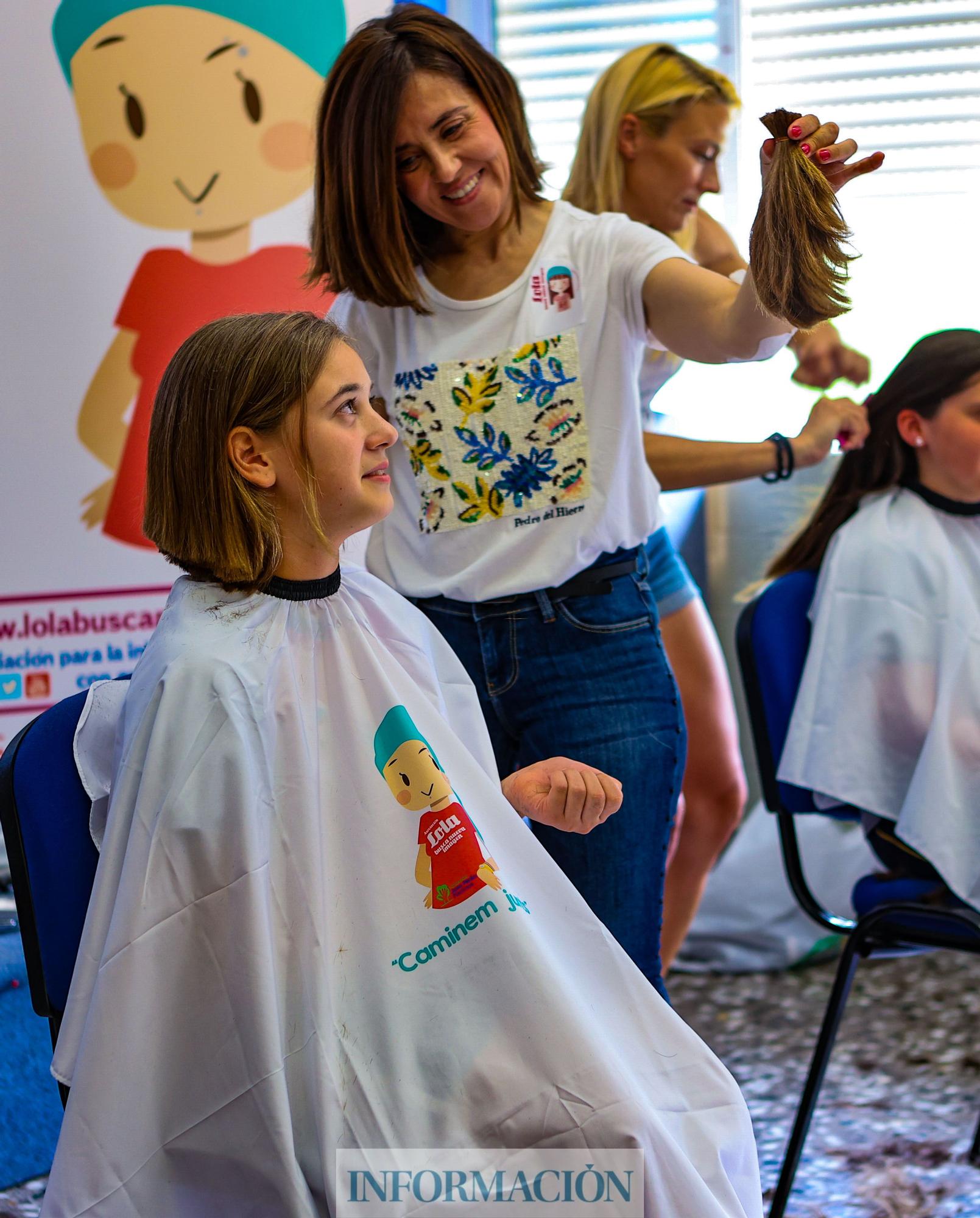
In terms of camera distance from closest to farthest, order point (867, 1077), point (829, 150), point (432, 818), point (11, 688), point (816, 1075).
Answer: point (829, 150) → point (432, 818) → point (816, 1075) → point (11, 688) → point (867, 1077)

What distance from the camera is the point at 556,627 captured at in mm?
1491

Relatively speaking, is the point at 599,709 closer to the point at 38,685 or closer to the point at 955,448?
the point at 955,448

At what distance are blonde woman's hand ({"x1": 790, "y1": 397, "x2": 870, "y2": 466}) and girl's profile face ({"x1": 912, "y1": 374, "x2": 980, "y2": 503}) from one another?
10 cm

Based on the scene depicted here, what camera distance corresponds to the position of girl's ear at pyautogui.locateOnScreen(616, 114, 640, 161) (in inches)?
83.2

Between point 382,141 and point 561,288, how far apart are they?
260mm

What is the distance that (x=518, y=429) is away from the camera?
4.91 feet

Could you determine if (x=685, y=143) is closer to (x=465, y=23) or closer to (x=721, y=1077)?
(x=465, y=23)

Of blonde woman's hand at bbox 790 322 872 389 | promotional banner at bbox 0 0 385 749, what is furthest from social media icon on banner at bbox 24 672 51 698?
blonde woman's hand at bbox 790 322 872 389

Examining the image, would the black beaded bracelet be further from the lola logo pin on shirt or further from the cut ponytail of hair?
the cut ponytail of hair

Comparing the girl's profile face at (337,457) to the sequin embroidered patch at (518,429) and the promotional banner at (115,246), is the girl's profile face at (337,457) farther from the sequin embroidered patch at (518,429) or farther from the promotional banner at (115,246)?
the promotional banner at (115,246)

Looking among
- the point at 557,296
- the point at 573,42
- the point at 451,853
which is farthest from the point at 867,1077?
the point at 573,42

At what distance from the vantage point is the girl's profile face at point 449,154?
1.44 metres

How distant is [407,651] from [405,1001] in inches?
15.5

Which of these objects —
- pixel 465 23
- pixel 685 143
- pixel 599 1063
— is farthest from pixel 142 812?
pixel 465 23
